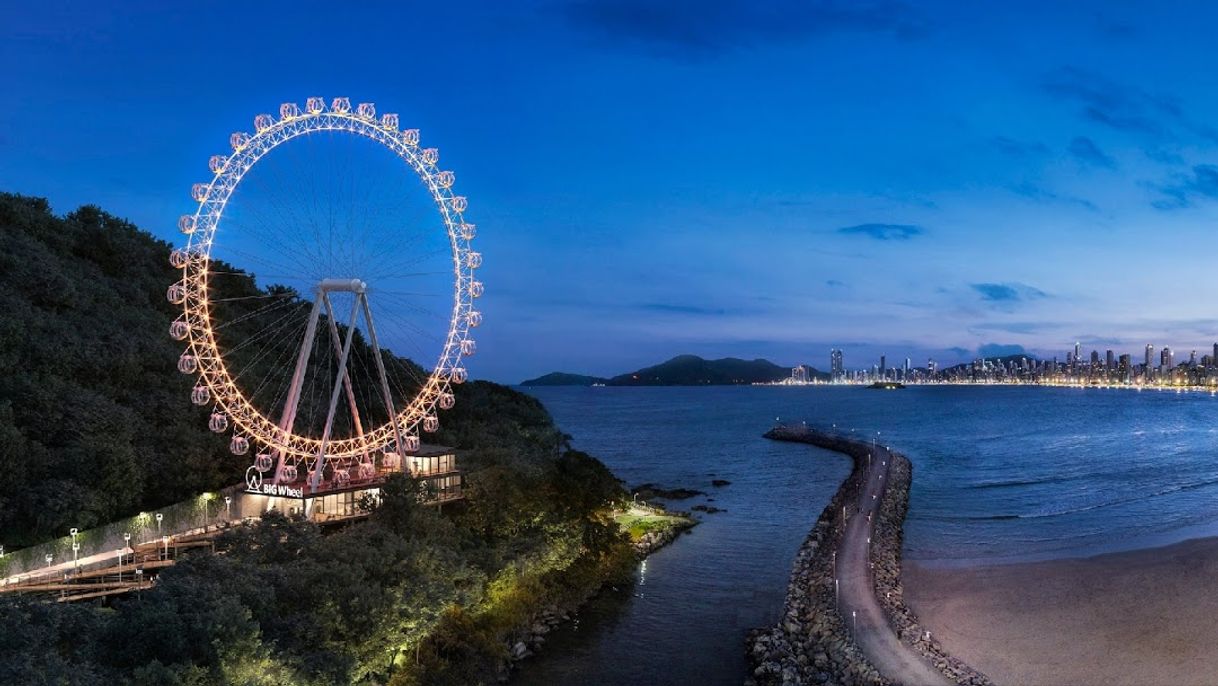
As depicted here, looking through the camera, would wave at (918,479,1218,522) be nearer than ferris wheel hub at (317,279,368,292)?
No

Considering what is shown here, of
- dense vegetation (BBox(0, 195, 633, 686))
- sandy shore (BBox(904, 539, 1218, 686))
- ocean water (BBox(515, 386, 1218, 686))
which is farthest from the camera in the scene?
ocean water (BBox(515, 386, 1218, 686))

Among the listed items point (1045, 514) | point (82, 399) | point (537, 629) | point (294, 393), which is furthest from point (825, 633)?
point (1045, 514)

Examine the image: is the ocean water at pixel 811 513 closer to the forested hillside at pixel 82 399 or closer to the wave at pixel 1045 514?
the wave at pixel 1045 514

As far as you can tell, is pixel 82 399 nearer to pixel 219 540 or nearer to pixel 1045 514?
pixel 219 540

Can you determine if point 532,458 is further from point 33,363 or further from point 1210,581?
point 1210,581

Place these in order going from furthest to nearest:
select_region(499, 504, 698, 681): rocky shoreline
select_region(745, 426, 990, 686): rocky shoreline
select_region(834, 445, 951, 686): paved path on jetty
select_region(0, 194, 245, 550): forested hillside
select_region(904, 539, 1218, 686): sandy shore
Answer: select_region(499, 504, 698, 681): rocky shoreline → select_region(0, 194, 245, 550): forested hillside → select_region(904, 539, 1218, 686): sandy shore → select_region(745, 426, 990, 686): rocky shoreline → select_region(834, 445, 951, 686): paved path on jetty

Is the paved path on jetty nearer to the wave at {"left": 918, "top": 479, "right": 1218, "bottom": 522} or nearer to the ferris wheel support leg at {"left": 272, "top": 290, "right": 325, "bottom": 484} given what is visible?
the wave at {"left": 918, "top": 479, "right": 1218, "bottom": 522}

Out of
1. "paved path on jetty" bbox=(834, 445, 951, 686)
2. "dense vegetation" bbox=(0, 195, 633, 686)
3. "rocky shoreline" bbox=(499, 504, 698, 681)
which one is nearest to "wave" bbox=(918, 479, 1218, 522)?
"paved path on jetty" bbox=(834, 445, 951, 686)
